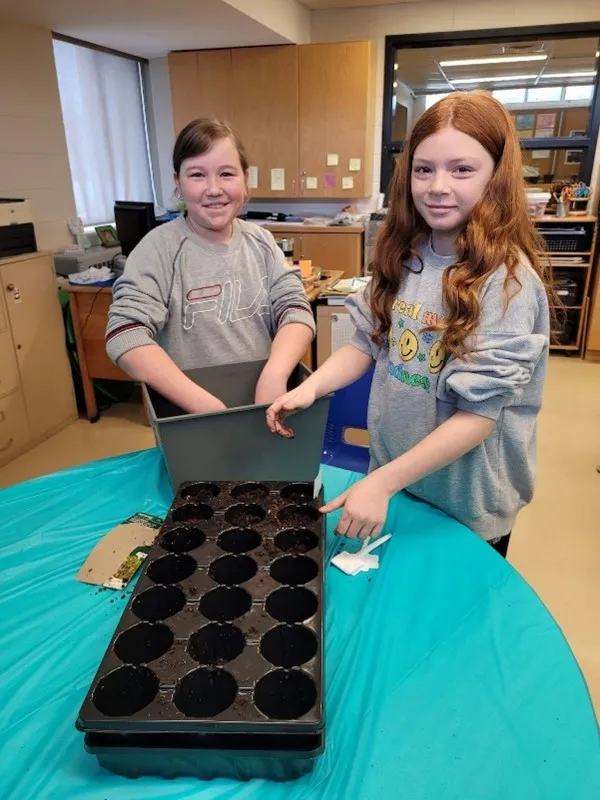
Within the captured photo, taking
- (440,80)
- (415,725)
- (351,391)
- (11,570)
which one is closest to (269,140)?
(440,80)

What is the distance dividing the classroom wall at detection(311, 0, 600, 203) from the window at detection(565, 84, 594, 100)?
0.43 metres

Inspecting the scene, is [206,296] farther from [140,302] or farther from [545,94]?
[545,94]

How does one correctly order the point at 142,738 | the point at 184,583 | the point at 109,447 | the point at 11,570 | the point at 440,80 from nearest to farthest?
the point at 142,738 < the point at 184,583 < the point at 11,570 < the point at 109,447 < the point at 440,80

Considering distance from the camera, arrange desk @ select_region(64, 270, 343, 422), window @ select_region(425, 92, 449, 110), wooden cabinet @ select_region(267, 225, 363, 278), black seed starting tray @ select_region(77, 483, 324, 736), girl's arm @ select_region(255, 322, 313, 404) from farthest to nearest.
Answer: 1. wooden cabinet @ select_region(267, 225, 363, 278)
2. desk @ select_region(64, 270, 343, 422)
3. girl's arm @ select_region(255, 322, 313, 404)
4. window @ select_region(425, 92, 449, 110)
5. black seed starting tray @ select_region(77, 483, 324, 736)

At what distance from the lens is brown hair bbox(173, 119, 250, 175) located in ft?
4.17

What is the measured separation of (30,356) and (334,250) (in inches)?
94.7

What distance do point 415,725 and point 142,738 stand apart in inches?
12.2

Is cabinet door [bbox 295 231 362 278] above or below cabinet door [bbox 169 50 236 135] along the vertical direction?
below

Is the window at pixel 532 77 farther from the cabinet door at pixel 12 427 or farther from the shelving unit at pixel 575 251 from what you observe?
the cabinet door at pixel 12 427

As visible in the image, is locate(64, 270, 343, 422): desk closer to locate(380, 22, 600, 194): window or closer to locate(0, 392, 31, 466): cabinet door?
locate(0, 392, 31, 466): cabinet door

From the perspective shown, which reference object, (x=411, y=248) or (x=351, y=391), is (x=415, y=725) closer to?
(x=411, y=248)

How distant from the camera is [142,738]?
0.59 m

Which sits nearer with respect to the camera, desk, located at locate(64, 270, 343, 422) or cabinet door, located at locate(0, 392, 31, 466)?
cabinet door, located at locate(0, 392, 31, 466)

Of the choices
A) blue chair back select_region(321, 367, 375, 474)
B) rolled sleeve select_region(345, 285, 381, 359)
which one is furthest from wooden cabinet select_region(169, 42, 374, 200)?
rolled sleeve select_region(345, 285, 381, 359)
